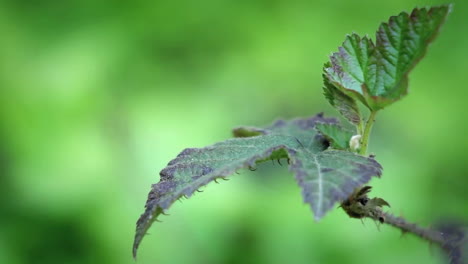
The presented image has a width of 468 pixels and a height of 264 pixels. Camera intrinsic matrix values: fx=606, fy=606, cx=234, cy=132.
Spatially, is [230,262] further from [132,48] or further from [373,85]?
[373,85]

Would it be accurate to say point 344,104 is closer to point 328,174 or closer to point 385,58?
point 385,58

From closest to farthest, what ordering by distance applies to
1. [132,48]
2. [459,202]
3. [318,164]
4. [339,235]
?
[318,164] < [339,235] < [459,202] < [132,48]

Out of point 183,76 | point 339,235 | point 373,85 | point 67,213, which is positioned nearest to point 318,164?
point 373,85

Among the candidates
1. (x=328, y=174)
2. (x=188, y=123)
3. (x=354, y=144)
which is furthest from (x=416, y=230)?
(x=188, y=123)

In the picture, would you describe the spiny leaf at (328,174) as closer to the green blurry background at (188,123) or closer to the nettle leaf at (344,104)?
the nettle leaf at (344,104)

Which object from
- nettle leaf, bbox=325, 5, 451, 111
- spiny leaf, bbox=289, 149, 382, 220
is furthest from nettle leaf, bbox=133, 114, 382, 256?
nettle leaf, bbox=325, 5, 451, 111

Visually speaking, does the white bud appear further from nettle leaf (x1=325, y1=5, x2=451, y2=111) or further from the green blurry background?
the green blurry background
